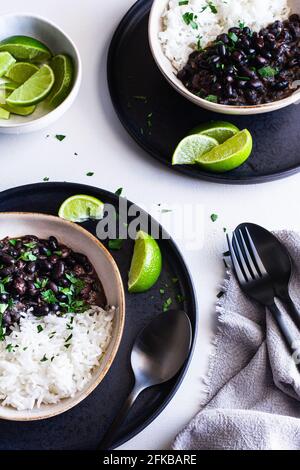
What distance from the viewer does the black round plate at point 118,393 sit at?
75.1 inches

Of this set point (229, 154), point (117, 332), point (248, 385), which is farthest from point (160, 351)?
point (229, 154)

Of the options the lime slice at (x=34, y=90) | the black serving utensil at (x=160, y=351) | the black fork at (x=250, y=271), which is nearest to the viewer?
the black serving utensil at (x=160, y=351)

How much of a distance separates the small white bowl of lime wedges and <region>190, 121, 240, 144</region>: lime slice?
1.36 ft

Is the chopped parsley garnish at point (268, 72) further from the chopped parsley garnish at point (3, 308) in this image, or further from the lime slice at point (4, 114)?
the chopped parsley garnish at point (3, 308)

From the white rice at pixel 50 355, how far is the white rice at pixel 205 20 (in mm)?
849

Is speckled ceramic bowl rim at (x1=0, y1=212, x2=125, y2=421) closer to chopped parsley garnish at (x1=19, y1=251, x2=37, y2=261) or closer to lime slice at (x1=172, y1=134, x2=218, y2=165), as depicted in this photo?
chopped parsley garnish at (x1=19, y1=251, x2=37, y2=261)

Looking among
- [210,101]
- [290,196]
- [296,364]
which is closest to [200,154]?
[210,101]

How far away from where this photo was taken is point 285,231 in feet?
6.81

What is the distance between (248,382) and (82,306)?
51 cm

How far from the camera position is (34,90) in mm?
2160

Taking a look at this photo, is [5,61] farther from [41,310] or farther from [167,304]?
[167,304]

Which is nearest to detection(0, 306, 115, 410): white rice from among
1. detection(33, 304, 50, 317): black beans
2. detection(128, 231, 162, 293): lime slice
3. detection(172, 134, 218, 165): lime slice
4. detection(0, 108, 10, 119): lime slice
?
detection(33, 304, 50, 317): black beans

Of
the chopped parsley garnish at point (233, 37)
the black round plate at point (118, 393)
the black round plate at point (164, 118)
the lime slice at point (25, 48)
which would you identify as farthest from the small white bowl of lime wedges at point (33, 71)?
the chopped parsley garnish at point (233, 37)

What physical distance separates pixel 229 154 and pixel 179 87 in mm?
250
